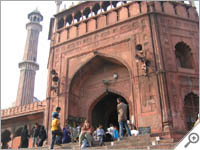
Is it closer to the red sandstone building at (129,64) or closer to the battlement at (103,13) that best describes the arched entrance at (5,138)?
the red sandstone building at (129,64)

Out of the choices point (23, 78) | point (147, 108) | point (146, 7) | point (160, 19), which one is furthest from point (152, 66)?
point (23, 78)

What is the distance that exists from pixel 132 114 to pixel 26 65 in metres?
17.8

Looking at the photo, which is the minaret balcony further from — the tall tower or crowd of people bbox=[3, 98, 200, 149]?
crowd of people bbox=[3, 98, 200, 149]

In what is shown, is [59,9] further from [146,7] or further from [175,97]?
[175,97]

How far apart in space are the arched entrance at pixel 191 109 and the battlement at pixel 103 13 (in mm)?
3592

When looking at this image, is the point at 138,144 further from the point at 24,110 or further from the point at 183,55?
the point at 24,110

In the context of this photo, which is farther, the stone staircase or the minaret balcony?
the minaret balcony

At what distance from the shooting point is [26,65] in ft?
79.7

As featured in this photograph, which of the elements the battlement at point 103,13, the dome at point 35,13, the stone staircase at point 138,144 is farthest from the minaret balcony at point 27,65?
the stone staircase at point 138,144

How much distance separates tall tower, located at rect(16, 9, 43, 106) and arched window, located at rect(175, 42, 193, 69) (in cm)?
1663

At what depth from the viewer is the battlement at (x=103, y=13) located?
408 inches

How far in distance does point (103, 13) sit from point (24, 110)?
723 centimetres

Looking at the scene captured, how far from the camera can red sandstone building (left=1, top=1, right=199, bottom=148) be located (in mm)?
8406

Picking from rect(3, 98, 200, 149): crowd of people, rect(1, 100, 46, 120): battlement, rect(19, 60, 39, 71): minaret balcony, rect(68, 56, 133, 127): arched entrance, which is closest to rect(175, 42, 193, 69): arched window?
rect(68, 56, 133, 127): arched entrance
